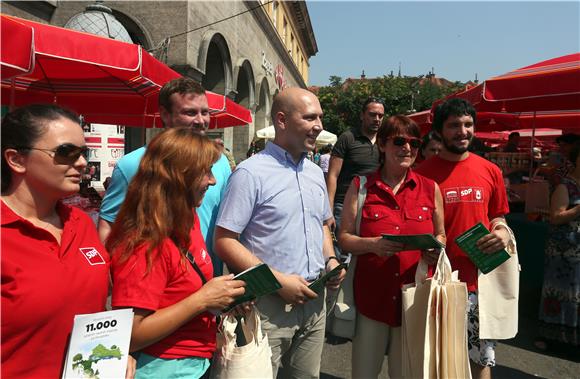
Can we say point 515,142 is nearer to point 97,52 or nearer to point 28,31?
point 97,52

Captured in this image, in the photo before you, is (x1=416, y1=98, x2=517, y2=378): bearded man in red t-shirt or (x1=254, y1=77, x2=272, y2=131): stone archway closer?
(x1=416, y1=98, x2=517, y2=378): bearded man in red t-shirt

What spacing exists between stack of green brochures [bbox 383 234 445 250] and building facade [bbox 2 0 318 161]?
5905 millimetres

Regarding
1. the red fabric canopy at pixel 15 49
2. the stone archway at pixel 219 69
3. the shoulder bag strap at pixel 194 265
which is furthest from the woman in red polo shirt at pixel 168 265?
the stone archway at pixel 219 69

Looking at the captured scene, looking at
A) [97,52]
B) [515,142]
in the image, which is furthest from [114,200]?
[515,142]

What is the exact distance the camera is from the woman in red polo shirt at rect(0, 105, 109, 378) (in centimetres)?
130

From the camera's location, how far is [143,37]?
11.6 m

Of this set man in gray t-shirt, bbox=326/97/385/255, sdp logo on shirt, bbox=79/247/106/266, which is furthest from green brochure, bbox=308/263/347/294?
man in gray t-shirt, bbox=326/97/385/255

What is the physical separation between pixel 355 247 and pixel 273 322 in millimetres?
667

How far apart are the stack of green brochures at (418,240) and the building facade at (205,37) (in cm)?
590

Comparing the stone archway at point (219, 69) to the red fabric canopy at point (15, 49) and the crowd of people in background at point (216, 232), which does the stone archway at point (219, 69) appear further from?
the crowd of people in background at point (216, 232)

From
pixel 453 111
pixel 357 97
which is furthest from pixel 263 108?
pixel 453 111

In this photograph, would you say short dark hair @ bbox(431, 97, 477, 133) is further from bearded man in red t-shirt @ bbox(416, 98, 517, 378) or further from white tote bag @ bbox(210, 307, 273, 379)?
white tote bag @ bbox(210, 307, 273, 379)

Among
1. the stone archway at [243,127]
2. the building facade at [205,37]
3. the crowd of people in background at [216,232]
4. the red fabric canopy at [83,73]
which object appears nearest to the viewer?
the crowd of people in background at [216,232]

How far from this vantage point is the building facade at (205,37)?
10.2 meters
